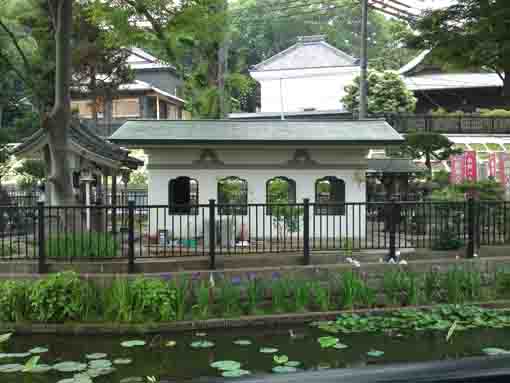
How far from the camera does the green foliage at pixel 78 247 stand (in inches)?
420

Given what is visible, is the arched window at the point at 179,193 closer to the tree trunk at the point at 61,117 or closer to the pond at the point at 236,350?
the tree trunk at the point at 61,117

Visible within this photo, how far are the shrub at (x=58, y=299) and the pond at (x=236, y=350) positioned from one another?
38cm

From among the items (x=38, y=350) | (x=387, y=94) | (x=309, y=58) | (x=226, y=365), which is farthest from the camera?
(x=309, y=58)

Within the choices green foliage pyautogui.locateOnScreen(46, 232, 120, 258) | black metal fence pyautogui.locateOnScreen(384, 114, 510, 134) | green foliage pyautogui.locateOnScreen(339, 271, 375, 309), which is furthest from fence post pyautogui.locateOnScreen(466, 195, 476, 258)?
black metal fence pyautogui.locateOnScreen(384, 114, 510, 134)

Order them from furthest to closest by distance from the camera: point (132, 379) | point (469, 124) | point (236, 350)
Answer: point (469, 124) → point (236, 350) → point (132, 379)

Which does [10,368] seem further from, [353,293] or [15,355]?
[353,293]

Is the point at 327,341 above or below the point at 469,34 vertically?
below

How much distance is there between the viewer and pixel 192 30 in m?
14.7

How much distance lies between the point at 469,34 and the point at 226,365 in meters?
11.0

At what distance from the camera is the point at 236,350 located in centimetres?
827

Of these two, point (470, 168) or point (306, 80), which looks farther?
point (306, 80)

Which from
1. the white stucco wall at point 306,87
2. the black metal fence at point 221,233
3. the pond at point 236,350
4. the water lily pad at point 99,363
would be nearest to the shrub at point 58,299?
the pond at point 236,350

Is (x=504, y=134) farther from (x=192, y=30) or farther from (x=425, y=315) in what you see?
(x=425, y=315)

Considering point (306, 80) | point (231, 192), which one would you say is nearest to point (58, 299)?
point (231, 192)
